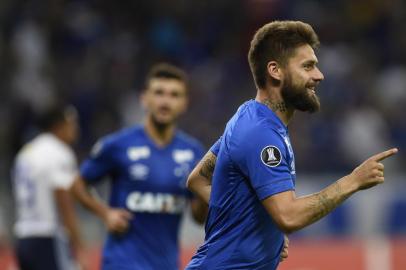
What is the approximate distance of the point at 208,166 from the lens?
5.36 meters

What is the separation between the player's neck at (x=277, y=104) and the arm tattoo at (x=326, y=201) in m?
0.46

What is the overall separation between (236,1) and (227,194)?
11.3 m

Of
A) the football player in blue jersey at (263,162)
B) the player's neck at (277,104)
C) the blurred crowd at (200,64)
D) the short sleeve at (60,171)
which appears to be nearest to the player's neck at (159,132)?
the short sleeve at (60,171)

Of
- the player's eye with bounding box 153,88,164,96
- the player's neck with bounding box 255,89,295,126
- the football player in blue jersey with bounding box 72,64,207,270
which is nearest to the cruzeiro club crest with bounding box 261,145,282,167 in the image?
the player's neck with bounding box 255,89,295,126

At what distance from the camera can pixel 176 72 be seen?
301 inches

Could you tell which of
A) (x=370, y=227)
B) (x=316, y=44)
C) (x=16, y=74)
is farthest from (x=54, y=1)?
(x=316, y=44)

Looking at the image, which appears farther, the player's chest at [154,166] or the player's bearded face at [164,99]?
the player's bearded face at [164,99]

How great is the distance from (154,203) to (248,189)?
7.96 feet

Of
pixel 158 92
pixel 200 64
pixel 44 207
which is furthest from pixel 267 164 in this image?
pixel 200 64

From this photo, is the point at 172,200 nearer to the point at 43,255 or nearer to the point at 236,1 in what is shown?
the point at 43,255

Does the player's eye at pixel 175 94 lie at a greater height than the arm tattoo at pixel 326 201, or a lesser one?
greater

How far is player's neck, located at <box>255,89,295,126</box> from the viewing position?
491 centimetres

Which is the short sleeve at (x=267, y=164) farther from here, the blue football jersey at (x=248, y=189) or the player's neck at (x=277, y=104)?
the player's neck at (x=277, y=104)

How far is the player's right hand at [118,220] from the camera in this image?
704 cm
